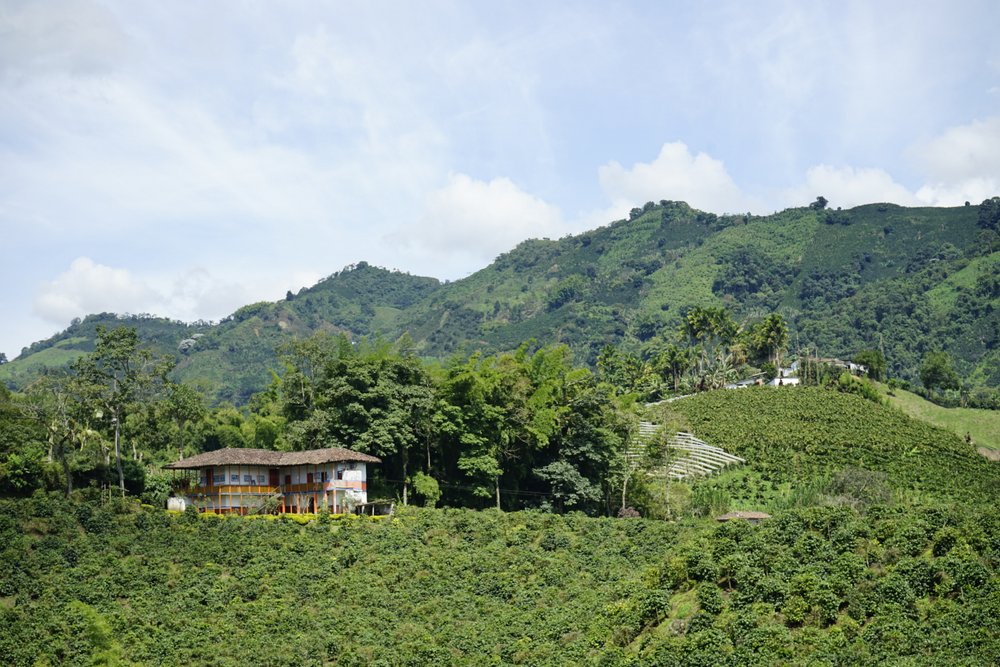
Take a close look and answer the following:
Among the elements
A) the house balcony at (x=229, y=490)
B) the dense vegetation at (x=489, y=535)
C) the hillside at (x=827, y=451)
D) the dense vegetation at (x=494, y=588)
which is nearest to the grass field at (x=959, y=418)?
the hillside at (x=827, y=451)

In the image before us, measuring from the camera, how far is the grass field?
79875 millimetres

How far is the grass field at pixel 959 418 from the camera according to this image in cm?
7988

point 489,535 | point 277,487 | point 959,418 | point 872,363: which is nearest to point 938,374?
point 872,363

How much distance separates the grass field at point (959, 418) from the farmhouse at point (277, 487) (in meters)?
51.1

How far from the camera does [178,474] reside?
171ft

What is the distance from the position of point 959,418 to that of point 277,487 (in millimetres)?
63241

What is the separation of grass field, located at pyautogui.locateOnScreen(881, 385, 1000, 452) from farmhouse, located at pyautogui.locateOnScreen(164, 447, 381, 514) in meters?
51.1

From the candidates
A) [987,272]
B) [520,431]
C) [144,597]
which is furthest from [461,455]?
[987,272]

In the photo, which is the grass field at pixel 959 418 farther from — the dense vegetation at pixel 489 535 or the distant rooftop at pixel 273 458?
the distant rooftop at pixel 273 458

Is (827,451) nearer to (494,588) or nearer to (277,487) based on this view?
(494,588)

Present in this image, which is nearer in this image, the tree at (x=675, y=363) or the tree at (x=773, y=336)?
the tree at (x=773, y=336)

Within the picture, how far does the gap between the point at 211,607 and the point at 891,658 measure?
73.4ft

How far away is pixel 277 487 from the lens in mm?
47375

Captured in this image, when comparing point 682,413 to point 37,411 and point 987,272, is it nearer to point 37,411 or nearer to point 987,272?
point 37,411
